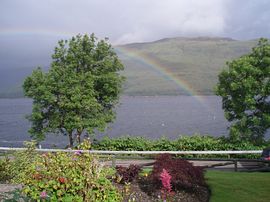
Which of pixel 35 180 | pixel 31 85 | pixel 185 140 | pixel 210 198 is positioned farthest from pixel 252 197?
pixel 31 85

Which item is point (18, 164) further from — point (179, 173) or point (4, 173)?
point (179, 173)

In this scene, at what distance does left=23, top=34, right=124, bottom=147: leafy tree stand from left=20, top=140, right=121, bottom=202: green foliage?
18.0 m

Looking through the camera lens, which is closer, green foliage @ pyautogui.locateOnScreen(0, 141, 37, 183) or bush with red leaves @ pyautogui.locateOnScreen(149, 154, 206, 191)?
bush with red leaves @ pyautogui.locateOnScreen(149, 154, 206, 191)

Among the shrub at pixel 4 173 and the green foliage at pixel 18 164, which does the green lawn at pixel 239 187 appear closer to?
the green foliage at pixel 18 164

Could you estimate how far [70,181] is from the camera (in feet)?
26.3

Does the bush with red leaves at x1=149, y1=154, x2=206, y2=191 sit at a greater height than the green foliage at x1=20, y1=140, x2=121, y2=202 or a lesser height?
lesser

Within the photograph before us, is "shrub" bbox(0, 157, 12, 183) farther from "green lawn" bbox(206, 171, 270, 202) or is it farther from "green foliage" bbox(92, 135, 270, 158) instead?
"green foliage" bbox(92, 135, 270, 158)

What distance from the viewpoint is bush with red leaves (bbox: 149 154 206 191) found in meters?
10.1

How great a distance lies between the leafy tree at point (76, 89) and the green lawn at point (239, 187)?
1507 cm

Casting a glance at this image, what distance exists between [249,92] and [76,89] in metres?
11.4

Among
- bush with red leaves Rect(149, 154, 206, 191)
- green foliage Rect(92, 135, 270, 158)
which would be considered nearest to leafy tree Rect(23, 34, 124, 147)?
green foliage Rect(92, 135, 270, 158)

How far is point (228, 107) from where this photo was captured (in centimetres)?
2609

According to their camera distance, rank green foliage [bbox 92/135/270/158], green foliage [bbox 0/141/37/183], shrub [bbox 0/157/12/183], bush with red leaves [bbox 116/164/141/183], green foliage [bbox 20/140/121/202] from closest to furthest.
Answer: green foliage [bbox 20/140/121/202] → bush with red leaves [bbox 116/164/141/183] → green foliage [bbox 0/141/37/183] → shrub [bbox 0/157/12/183] → green foliage [bbox 92/135/270/158]

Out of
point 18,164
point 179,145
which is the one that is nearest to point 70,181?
point 18,164
